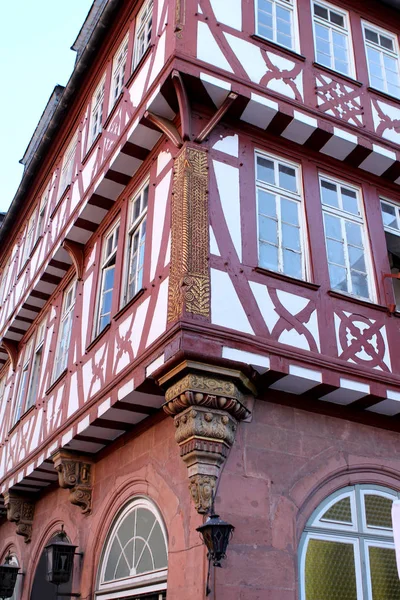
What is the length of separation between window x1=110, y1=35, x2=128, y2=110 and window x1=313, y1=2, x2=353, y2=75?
295cm

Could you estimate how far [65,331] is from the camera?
11.4m

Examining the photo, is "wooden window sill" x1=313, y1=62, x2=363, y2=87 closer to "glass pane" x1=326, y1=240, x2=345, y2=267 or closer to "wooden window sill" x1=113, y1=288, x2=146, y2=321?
"glass pane" x1=326, y1=240, x2=345, y2=267

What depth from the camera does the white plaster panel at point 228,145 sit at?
8.09 metres

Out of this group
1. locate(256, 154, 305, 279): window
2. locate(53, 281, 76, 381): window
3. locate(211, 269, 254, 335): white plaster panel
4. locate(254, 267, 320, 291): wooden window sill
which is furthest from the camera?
locate(53, 281, 76, 381): window

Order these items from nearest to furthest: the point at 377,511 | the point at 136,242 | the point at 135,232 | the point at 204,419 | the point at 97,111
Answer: the point at 204,419
the point at 377,511
the point at 136,242
the point at 135,232
the point at 97,111

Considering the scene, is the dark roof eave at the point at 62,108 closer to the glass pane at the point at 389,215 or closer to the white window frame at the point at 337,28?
the white window frame at the point at 337,28

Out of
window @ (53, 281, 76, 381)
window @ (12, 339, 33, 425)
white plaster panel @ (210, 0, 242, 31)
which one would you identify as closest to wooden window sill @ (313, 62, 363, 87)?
white plaster panel @ (210, 0, 242, 31)

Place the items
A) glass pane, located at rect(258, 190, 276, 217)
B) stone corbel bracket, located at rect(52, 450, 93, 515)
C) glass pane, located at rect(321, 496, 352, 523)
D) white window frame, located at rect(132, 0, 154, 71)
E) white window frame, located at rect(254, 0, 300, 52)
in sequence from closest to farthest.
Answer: glass pane, located at rect(321, 496, 352, 523)
glass pane, located at rect(258, 190, 276, 217)
white window frame, located at rect(254, 0, 300, 52)
stone corbel bracket, located at rect(52, 450, 93, 515)
white window frame, located at rect(132, 0, 154, 71)

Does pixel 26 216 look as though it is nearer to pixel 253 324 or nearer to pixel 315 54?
pixel 315 54

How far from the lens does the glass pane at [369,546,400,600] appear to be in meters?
7.09

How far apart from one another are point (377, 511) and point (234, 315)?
108 inches

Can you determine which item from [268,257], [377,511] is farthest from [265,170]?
[377,511]

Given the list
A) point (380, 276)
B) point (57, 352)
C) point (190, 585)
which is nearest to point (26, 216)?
point (57, 352)

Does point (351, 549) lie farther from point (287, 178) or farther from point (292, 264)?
point (287, 178)
